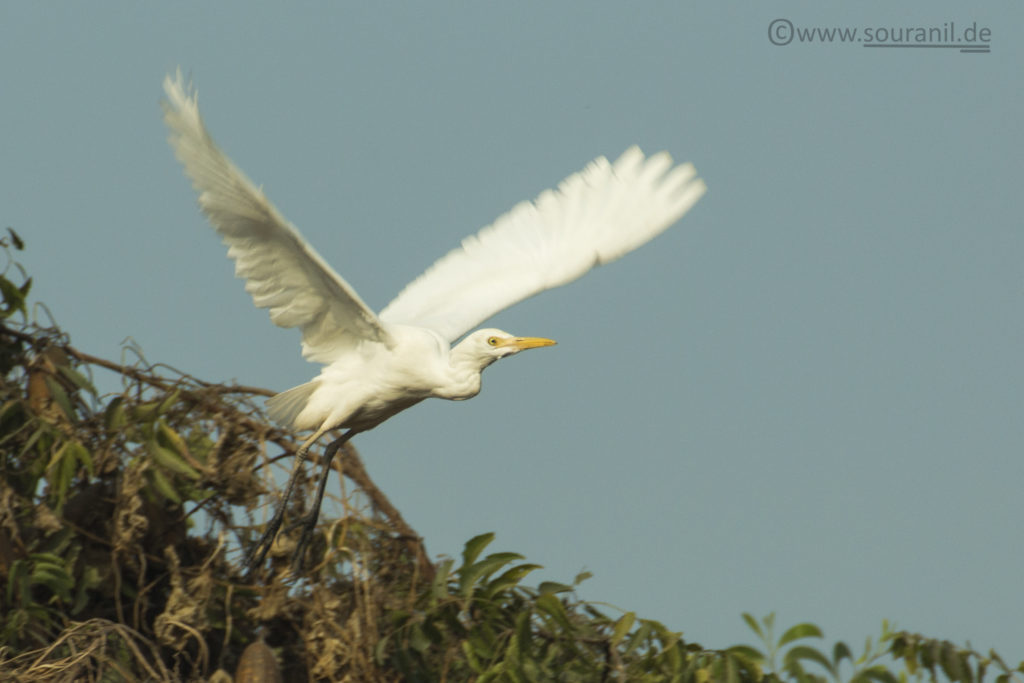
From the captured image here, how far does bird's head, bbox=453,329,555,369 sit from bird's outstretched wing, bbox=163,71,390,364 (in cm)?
43

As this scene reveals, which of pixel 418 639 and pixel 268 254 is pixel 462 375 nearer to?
pixel 268 254

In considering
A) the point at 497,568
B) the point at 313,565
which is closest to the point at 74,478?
the point at 313,565

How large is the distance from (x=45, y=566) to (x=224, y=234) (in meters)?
1.61

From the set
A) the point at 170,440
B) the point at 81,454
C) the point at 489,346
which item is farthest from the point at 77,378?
the point at 489,346

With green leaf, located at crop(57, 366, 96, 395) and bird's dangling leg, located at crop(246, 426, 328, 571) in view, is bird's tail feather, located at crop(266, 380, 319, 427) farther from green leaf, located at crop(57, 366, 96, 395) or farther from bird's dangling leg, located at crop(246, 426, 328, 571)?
green leaf, located at crop(57, 366, 96, 395)

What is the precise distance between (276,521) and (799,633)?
90.9 inches

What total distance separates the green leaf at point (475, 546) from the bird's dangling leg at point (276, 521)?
0.99 meters

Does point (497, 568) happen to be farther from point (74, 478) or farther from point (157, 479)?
point (74, 478)

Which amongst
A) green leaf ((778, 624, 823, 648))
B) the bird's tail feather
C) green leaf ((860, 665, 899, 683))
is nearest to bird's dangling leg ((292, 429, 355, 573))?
the bird's tail feather

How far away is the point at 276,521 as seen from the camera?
5.49m

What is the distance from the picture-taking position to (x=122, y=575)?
536 centimetres

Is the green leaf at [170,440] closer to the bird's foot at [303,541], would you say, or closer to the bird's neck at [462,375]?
the bird's foot at [303,541]

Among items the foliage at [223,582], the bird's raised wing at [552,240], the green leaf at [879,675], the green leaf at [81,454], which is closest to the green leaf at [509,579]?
the foliage at [223,582]

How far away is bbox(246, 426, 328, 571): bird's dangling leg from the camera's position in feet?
18.0
